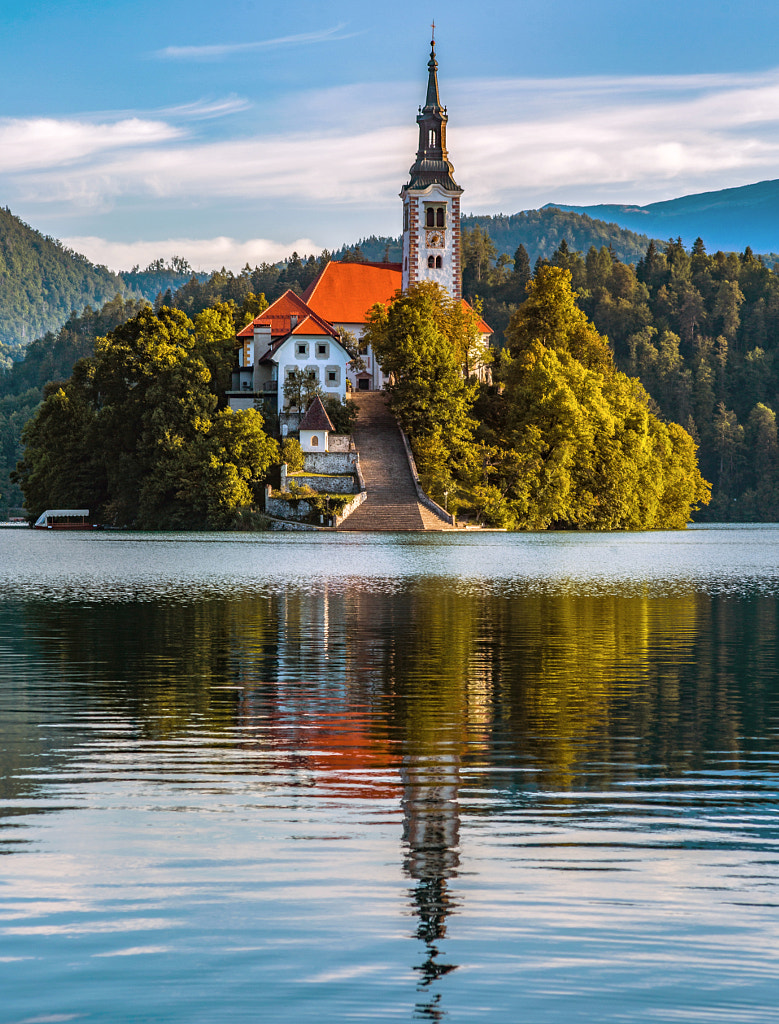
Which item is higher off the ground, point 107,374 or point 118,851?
point 107,374

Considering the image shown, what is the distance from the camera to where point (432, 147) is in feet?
335

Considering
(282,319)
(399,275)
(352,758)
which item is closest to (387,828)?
(352,758)

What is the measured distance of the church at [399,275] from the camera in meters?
90.9

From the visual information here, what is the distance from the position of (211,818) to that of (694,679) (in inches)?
378

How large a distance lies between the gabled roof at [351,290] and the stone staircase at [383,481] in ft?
49.9

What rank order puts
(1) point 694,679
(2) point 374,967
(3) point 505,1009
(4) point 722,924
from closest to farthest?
(3) point 505,1009 < (2) point 374,967 < (4) point 722,924 < (1) point 694,679

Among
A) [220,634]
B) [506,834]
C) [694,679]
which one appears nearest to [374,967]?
[506,834]

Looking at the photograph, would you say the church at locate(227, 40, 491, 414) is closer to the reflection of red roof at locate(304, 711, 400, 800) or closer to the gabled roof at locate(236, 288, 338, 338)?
the gabled roof at locate(236, 288, 338, 338)

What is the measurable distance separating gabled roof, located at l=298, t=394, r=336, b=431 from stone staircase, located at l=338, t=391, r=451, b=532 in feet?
8.34

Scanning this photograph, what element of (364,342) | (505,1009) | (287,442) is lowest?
(505,1009)

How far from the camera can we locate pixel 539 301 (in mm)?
90875

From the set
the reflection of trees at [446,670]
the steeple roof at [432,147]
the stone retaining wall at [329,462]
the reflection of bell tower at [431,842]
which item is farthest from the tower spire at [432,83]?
the reflection of bell tower at [431,842]

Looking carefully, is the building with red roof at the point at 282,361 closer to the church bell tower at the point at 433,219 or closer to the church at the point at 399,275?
the church at the point at 399,275

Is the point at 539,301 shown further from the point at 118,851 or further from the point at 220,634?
the point at 118,851
